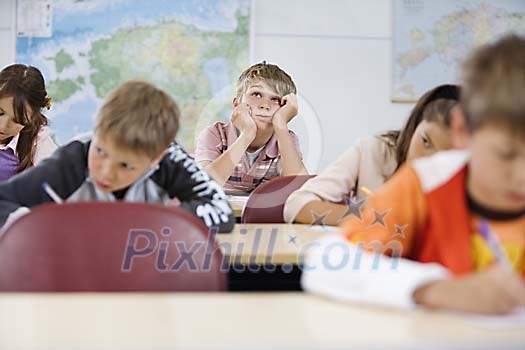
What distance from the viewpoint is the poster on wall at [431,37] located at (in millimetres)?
4398

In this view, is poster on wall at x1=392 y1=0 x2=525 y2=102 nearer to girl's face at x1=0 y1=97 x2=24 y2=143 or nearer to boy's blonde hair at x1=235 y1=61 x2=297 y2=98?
boy's blonde hair at x1=235 y1=61 x2=297 y2=98

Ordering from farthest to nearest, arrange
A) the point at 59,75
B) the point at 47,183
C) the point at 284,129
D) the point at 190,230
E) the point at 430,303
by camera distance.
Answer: the point at 59,75 → the point at 284,129 → the point at 47,183 → the point at 190,230 → the point at 430,303

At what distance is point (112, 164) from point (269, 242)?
0.38m

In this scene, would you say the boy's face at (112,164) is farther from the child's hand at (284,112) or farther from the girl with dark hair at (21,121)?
the child's hand at (284,112)

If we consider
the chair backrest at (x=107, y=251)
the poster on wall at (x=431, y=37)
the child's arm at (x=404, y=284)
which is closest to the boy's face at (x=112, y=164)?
the chair backrest at (x=107, y=251)

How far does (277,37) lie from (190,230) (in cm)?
335

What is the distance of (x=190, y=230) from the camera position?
112cm

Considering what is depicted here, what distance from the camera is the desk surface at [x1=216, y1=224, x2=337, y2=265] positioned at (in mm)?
1313

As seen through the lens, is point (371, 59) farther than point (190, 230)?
Yes

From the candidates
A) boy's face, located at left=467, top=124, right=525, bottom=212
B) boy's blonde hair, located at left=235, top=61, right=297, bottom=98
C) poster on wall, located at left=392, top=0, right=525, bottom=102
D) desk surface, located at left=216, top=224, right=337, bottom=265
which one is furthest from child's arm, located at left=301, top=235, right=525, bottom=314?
poster on wall, located at left=392, top=0, right=525, bottom=102

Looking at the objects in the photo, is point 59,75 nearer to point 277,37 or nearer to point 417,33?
point 277,37

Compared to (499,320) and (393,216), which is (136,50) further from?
(499,320)

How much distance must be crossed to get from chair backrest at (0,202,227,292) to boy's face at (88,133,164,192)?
1.15ft

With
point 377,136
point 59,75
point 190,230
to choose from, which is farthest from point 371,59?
point 190,230
